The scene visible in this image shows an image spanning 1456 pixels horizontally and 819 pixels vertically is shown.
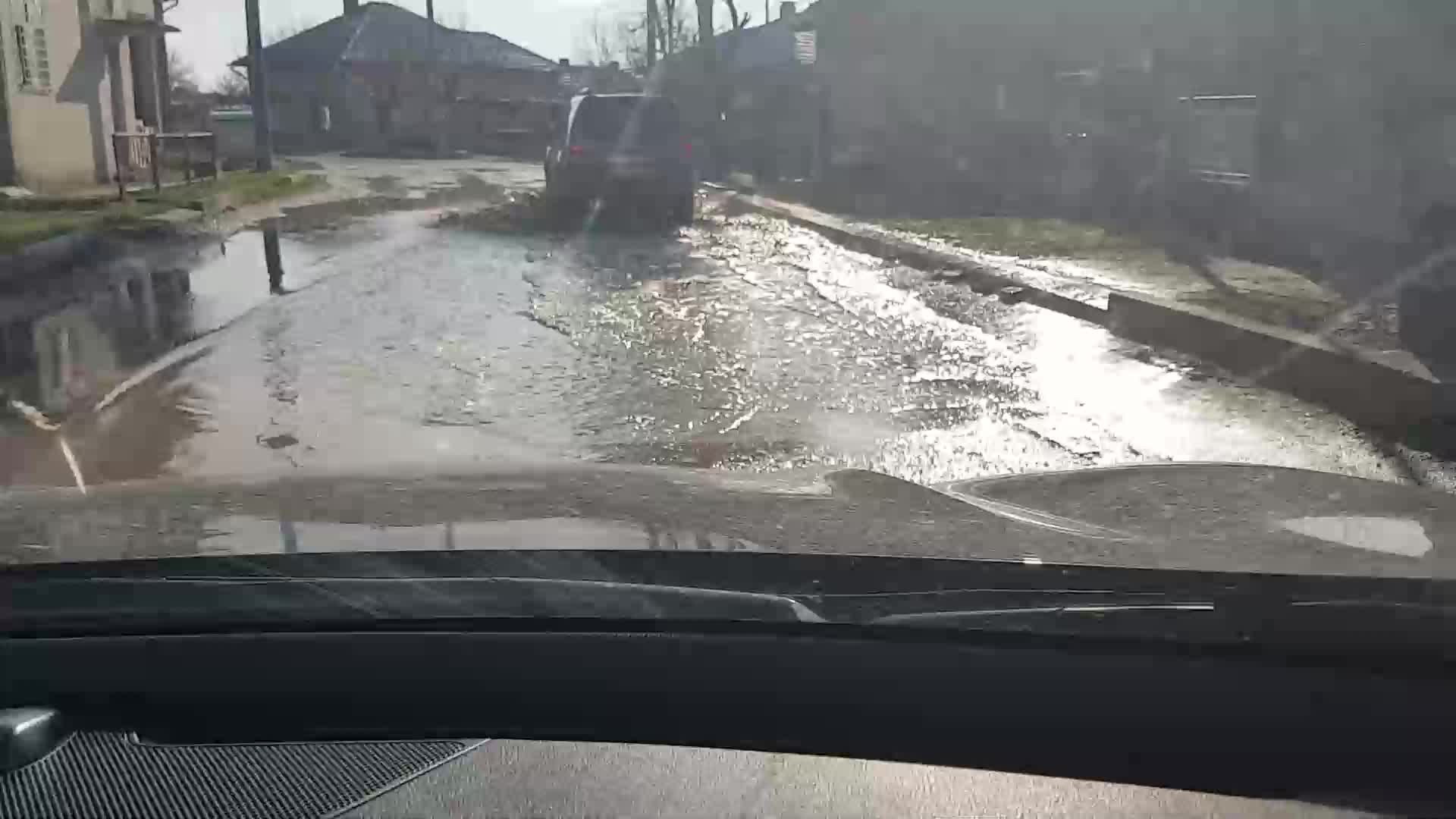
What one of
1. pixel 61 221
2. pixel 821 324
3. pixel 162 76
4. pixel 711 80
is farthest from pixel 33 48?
pixel 821 324

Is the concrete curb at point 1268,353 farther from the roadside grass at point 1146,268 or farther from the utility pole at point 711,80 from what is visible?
the utility pole at point 711,80

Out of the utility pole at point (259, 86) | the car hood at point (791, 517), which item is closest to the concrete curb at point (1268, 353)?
the car hood at point (791, 517)

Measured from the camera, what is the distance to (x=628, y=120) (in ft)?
70.4

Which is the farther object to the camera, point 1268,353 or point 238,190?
point 238,190

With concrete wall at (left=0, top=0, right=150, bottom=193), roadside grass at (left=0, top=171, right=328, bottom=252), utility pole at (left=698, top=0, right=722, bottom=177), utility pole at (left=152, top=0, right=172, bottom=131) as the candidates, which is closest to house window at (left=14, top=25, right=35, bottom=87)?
concrete wall at (left=0, top=0, right=150, bottom=193)

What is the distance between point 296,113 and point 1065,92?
55028 mm

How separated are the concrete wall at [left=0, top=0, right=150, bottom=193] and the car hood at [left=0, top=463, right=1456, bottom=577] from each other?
2372 centimetres

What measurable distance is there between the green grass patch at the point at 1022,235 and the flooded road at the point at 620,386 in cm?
331

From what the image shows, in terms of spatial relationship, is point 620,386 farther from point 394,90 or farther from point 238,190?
point 394,90

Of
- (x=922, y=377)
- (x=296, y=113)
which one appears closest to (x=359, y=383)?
(x=922, y=377)

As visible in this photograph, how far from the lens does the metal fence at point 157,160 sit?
989 inches

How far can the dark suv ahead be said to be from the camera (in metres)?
21.0

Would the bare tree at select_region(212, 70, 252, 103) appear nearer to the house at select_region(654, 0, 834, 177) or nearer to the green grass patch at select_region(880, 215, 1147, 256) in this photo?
the house at select_region(654, 0, 834, 177)

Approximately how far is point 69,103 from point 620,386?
22954 millimetres
